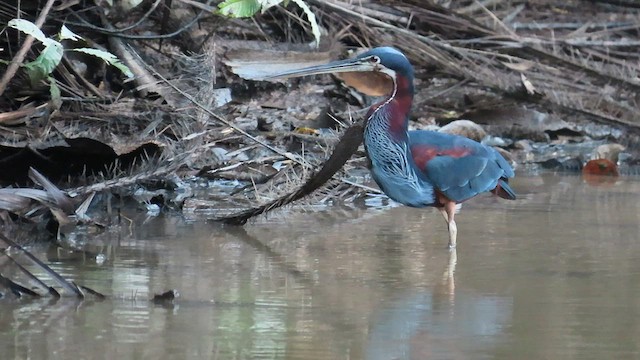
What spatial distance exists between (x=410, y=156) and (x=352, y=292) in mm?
1692

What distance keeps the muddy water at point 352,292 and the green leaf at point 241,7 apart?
1184 mm

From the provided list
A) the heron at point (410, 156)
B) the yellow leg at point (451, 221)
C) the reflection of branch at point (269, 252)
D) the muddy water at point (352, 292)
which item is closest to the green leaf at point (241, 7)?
the heron at point (410, 156)

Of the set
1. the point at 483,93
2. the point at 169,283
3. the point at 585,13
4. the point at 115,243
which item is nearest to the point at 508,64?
the point at 483,93

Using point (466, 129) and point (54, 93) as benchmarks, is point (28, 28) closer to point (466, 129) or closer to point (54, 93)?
point (54, 93)

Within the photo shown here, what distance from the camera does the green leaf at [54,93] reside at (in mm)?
6203

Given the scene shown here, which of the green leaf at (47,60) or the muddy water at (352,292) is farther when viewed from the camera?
the green leaf at (47,60)

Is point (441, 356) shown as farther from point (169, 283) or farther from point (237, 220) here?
point (237, 220)

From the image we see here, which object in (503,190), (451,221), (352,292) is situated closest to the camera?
(352,292)

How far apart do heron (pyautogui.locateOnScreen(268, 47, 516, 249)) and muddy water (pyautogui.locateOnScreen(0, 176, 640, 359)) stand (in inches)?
8.5

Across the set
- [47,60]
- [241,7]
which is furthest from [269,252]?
[241,7]

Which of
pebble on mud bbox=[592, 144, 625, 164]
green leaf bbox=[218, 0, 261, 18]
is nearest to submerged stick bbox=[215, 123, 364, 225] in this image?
green leaf bbox=[218, 0, 261, 18]

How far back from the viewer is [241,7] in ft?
21.2

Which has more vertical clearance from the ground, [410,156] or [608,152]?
[608,152]

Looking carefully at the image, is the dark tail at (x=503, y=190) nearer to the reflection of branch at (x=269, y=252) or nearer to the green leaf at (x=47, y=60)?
the reflection of branch at (x=269, y=252)
